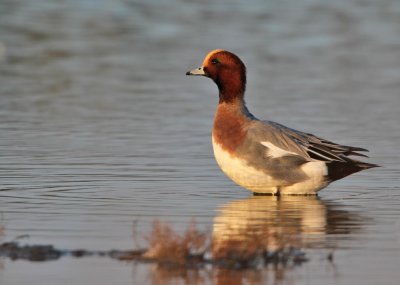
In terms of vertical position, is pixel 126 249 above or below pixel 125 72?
below

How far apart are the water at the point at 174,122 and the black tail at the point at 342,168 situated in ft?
0.55

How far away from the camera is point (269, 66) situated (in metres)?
18.1

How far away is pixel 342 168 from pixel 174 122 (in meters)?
4.08

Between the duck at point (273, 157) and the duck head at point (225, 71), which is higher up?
the duck head at point (225, 71)

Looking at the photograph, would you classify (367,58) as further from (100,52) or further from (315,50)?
(100,52)

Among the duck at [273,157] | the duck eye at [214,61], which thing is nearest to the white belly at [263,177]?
the duck at [273,157]

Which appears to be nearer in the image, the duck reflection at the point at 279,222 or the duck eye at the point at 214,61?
the duck reflection at the point at 279,222

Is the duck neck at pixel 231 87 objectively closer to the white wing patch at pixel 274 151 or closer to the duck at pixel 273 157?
the duck at pixel 273 157

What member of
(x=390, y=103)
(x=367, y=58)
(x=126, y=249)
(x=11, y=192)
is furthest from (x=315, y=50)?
(x=126, y=249)

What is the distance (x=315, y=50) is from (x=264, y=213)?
11.3 metres

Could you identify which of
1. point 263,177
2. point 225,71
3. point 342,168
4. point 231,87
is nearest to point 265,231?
point 263,177

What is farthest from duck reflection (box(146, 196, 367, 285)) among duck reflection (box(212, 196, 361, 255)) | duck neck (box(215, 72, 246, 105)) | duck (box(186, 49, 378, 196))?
duck neck (box(215, 72, 246, 105))

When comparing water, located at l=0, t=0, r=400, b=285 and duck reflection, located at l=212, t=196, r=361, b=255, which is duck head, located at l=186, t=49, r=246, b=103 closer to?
water, located at l=0, t=0, r=400, b=285

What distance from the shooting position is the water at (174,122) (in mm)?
7309
